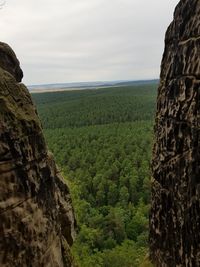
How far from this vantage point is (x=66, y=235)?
15953 mm

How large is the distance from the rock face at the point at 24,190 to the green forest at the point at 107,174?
17.7ft

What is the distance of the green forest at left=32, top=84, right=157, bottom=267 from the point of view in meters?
40.3

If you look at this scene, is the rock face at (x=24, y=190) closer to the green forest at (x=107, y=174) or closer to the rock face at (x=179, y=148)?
the rock face at (x=179, y=148)

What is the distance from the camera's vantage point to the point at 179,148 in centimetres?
1195

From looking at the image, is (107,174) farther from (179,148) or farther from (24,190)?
(24,190)

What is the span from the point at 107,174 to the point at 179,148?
184 feet

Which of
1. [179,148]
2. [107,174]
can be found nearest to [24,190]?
[179,148]

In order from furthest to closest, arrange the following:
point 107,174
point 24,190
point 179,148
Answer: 1. point 107,174
2. point 179,148
3. point 24,190

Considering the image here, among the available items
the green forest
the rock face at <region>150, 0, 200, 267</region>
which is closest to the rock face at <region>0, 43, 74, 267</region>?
the rock face at <region>150, 0, 200, 267</region>

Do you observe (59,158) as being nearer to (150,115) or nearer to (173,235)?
(150,115)

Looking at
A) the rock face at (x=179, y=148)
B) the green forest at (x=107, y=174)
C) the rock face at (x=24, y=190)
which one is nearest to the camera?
the rock face at (x=24, y=190)

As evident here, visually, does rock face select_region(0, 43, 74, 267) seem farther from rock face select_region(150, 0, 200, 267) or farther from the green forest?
the green forest

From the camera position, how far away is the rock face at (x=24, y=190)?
10.1 meters

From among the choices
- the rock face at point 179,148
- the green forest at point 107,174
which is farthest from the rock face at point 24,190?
the green forest at point 107,174
